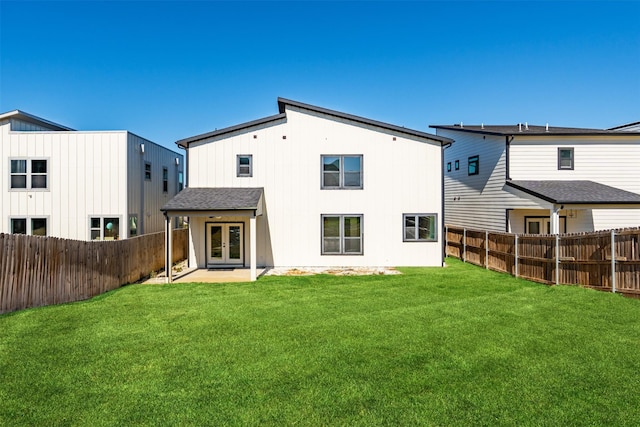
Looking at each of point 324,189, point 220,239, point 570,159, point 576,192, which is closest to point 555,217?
point 576,192

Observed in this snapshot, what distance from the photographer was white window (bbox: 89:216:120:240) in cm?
1625

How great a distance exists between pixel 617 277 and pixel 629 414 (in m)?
6.80

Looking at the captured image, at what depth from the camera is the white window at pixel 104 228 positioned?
16.2 meters

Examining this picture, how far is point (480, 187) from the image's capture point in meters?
19.5

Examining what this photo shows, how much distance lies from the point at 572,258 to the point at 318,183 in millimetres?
9239

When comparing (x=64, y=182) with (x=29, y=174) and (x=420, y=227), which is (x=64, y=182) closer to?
(x=29, y=174)

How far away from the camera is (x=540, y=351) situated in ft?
19.5

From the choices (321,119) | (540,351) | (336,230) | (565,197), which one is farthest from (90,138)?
(565,197)

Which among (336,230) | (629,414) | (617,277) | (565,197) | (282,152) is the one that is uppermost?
(282,152)

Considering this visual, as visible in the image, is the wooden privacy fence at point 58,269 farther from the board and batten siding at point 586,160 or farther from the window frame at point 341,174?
the board and batten siding at point 586,160

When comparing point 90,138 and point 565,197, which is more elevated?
point 90,138

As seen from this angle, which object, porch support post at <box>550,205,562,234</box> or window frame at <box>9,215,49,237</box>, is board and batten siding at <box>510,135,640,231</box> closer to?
porch support post at <box>550,205,562,234</box>

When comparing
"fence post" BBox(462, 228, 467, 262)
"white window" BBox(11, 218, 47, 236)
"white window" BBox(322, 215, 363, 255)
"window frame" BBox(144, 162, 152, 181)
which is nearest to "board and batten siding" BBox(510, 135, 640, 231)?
"fence post" BBox(462, 228, 467, 262)

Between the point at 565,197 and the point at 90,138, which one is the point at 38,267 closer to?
the point at 90,138
